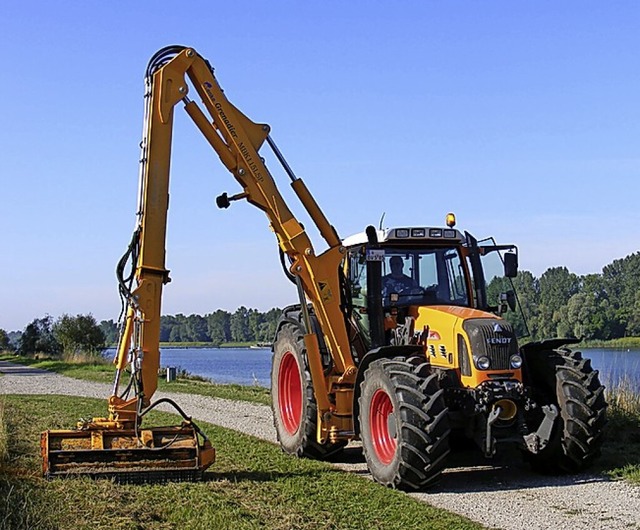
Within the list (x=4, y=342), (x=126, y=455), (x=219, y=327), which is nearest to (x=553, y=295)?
(x=126, y=455)

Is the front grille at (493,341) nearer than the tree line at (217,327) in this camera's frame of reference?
Yes

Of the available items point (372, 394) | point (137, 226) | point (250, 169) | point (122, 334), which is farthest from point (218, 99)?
point (372, 394)

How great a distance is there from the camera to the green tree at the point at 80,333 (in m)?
46.3

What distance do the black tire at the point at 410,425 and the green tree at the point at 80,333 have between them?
3819 centimetres

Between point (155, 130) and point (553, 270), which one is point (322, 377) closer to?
point (155, 130)

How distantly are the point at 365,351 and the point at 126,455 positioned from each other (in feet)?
10.7

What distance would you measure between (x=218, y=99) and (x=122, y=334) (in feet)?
9.74

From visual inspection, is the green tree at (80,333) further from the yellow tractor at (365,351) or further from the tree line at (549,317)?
the yellow tractor at (365,351)

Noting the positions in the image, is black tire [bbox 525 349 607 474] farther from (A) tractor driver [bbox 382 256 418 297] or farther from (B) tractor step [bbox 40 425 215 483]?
(B) tractor step [bbox 40 425 215 483]

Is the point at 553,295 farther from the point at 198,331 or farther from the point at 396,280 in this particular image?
the point at 198,331

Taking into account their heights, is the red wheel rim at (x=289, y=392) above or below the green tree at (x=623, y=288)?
below

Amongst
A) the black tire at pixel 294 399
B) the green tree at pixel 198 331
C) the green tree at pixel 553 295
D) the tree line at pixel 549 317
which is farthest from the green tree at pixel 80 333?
the green tree at pixel 198 331

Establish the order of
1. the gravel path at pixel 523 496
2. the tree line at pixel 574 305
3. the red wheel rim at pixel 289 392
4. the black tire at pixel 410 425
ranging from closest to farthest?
the gravel path at pixel 523 496
the black tire at pixel 410 425
the red wheel rim at pixel 289 392
the tree line at pixel 574 305

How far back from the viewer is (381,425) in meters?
9.52
